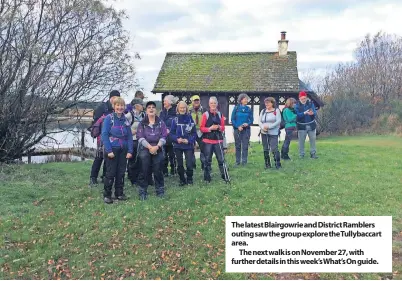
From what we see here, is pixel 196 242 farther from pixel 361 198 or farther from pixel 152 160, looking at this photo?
pixel 361 198

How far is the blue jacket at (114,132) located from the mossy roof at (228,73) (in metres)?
14.3

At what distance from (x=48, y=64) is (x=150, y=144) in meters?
6.38

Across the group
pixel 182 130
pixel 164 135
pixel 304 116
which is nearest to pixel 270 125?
pixel 304 116

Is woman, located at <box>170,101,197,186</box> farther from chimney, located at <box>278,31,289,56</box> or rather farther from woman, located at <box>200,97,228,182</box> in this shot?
chimney, located at <box>278,31,289,56</box>

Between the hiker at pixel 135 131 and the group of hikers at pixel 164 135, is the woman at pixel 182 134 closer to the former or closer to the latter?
the group of hikers at pixel 164 135

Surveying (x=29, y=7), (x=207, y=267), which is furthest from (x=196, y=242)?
(x=29, y=7)

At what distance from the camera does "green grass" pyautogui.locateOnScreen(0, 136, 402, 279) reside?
5.08 meters

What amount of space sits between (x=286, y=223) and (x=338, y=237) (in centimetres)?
70

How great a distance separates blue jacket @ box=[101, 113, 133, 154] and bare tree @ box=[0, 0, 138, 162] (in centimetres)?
559

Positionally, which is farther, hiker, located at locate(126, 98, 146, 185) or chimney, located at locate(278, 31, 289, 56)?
chimney, located at locate(278, 31, 289, 56)

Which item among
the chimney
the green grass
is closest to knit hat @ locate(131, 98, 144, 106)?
the green grass

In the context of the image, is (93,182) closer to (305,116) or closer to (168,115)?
(168,115)

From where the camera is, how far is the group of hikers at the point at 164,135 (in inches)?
A: 280

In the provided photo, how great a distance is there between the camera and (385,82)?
34.4 metres
